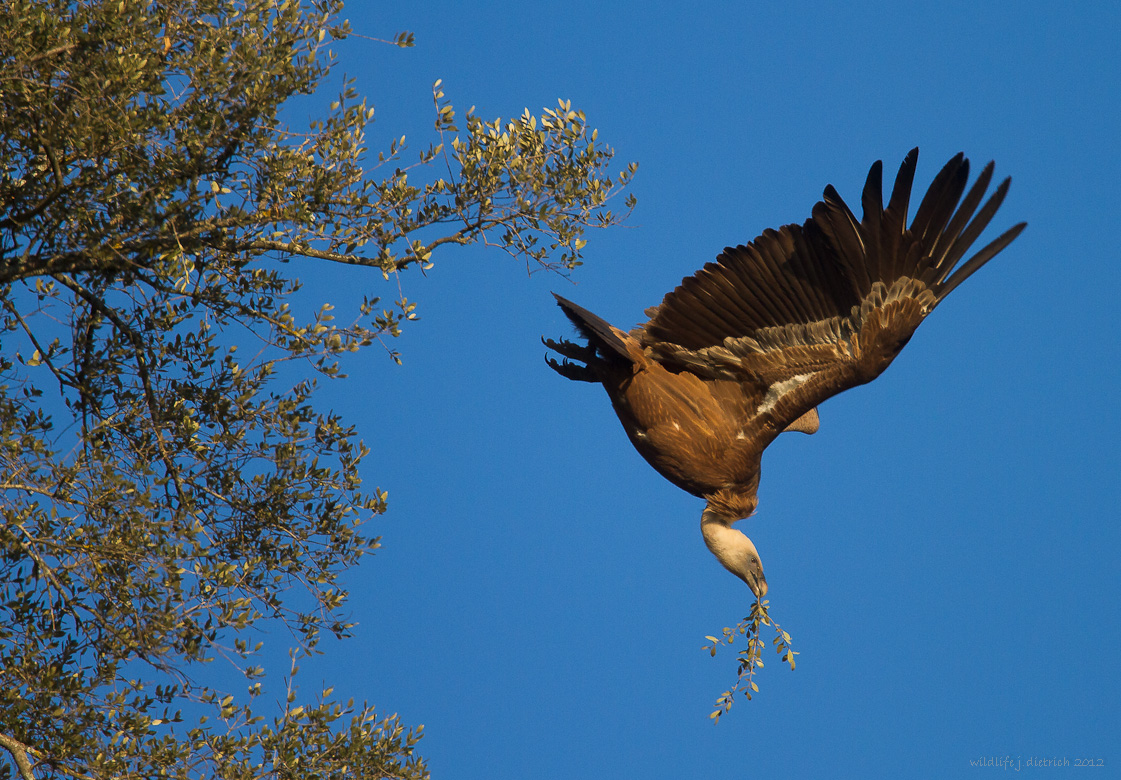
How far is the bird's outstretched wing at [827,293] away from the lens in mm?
5137

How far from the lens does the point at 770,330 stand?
5344mm

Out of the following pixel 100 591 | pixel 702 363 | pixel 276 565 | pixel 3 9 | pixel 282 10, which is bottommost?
pixel 100 591

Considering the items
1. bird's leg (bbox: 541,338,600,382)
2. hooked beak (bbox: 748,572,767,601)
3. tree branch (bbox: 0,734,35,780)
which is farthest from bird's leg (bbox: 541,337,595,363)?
tree branch (bbox: 0,734,35,780)

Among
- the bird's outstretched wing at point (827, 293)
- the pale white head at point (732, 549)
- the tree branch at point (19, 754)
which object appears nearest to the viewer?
the tree branch at point (19, 754)

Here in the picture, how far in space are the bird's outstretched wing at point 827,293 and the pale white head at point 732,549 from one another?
0.61 meters

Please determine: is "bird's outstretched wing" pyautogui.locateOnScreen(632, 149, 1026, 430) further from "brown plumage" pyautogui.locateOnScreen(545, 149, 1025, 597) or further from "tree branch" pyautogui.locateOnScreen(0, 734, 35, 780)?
"tree branch" pyautogui.locateOnScreen(0, 734, 35, 780)

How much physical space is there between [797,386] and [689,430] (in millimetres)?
570

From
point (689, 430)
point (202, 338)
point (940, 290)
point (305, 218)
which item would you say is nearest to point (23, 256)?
point (202, 338)

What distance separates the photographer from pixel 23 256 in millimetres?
5172

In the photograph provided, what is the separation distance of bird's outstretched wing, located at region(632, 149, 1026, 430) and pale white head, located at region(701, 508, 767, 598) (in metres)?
0.61

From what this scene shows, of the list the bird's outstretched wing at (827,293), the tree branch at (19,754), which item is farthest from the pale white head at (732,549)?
the tree branch at (19,754)

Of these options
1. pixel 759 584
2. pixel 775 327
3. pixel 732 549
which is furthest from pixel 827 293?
pixel 759 584

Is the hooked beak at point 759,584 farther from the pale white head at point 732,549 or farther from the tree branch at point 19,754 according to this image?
the tree branch at point 19,754

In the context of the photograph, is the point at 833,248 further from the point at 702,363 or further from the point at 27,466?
the point at 27,466
